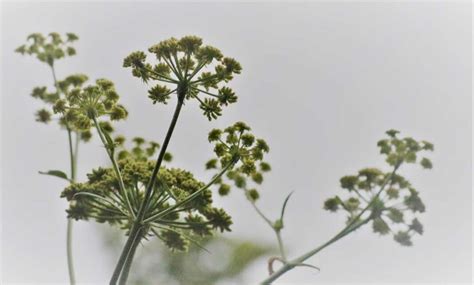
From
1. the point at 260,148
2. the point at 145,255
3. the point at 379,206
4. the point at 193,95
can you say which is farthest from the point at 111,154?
the point at 379,206

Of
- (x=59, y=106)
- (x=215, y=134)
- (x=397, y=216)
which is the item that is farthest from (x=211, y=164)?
(x=397, y=216)

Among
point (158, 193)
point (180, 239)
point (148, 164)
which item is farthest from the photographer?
point (180, 239)

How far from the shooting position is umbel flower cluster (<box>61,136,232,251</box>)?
2344 mm

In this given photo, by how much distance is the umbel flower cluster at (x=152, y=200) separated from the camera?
2.34 metres

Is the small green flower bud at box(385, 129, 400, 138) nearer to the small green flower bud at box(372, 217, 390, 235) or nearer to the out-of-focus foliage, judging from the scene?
the small green flower bud at box(372, 217, 390, 235)

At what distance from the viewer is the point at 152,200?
2.36 metres

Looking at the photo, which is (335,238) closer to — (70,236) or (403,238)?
(403,238)

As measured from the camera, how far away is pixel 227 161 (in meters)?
2.44

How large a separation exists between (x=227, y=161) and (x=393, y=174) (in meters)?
1.34

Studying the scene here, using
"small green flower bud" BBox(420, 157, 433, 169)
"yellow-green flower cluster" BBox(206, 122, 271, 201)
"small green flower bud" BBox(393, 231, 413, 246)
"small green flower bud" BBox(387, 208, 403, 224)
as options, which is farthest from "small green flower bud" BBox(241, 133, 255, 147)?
"small green flower bud" BBox(420, 157, 433, 169)

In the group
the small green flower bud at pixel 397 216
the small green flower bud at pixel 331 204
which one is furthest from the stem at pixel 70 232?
the small green flower bud at pixel 397 216

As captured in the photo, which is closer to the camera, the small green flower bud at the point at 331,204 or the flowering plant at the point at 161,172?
the flowering plant at the point at 161,172

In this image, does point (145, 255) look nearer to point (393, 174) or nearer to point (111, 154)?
point (111, 154)

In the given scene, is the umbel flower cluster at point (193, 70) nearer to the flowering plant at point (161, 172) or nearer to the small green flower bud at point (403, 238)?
the flowering plant at point (161, 172)
